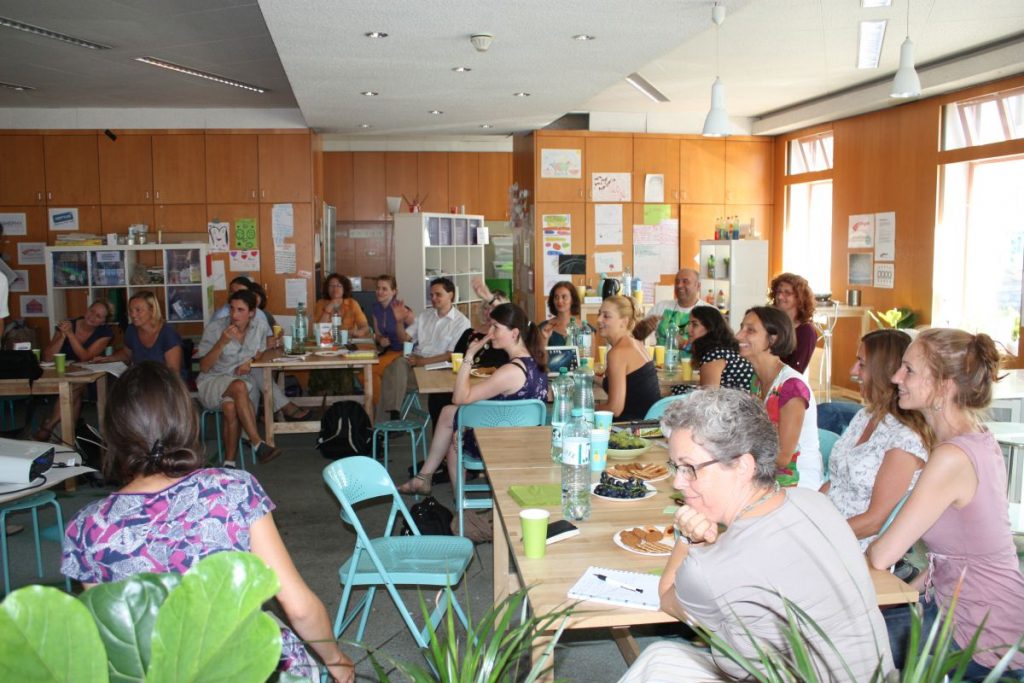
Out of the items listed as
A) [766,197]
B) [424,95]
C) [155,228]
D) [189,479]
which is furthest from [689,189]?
[189,479]

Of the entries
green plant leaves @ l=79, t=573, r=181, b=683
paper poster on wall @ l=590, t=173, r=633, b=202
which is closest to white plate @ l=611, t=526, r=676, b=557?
green plant leaves @ l=79, t=573, r=181, b=683

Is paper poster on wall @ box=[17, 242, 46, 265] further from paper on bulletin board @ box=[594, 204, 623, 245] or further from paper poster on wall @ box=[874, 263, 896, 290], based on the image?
paper poster on wall @ box=[874, 263, 896, 290]

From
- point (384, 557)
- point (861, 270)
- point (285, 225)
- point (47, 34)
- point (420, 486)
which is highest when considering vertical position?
point (47, 34)

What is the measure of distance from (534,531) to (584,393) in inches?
69.3

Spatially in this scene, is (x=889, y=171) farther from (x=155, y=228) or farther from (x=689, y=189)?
(x=155, y=228)

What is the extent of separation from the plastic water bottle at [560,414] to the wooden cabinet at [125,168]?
6564 mm

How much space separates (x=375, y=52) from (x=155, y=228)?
195 inches

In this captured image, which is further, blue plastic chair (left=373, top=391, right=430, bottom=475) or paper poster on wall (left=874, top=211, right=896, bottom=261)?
paper poster on wall (left=874, top=211, right=896, bottom=261)

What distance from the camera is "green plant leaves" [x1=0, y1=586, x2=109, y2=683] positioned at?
52 cm

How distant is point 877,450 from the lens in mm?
2793

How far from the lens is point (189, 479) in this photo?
195 centimetres

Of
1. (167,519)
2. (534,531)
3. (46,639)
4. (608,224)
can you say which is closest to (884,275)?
(608,224)

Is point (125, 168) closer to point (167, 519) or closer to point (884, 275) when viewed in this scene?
point (884, 275)

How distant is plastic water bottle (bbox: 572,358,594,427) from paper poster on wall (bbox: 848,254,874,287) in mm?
4156
